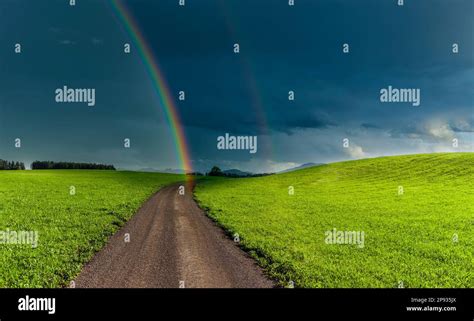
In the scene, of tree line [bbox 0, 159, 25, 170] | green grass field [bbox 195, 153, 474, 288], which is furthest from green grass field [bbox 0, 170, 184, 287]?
tree line [bbox 0, 159, 25, 170]

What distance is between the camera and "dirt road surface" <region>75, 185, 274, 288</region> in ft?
34.5

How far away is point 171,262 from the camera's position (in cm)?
1234

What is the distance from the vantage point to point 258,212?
2775 centimetres

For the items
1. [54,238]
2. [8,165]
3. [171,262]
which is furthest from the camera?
[8,165]

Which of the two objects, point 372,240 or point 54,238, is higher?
point 54,238

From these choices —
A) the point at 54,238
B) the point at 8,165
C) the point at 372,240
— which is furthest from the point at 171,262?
the point at 8,165

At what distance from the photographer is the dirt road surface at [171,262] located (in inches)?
414

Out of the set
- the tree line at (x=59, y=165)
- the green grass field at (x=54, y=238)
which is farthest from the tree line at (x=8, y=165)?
the green grass field at (x=54, y=238)

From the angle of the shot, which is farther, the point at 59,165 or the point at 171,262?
the point at 59,165

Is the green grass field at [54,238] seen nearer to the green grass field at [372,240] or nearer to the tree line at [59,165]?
the green grass field at [372,240]

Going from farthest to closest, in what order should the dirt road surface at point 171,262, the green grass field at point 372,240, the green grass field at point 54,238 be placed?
the green grass field at point 372,240, the green grass field at point 54,238, the dirt road surface at point 171,262

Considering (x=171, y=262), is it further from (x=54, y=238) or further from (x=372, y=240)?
(x=372, y=240)

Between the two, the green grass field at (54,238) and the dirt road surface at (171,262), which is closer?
the dirt road surface at (171,262)
